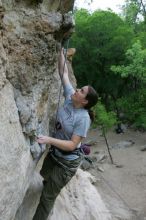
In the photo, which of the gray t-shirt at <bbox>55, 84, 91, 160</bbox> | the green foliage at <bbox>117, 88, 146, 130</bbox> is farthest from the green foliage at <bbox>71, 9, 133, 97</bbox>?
the gray t-shirt at <bbox>55, 84, 91, 160</bbox>

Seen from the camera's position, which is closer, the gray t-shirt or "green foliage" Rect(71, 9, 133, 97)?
the gray t-shirt

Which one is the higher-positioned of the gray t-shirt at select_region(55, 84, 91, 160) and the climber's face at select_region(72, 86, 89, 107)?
the climber's face at select_region(72, 86, 89, 107)

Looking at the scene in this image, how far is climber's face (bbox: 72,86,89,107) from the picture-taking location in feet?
17.1

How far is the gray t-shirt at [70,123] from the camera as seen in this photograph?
5129mm

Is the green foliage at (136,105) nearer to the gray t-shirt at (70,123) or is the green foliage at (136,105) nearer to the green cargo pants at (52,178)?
the green cargo pants at (52,178)

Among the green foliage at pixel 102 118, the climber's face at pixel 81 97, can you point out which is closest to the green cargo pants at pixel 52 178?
the climber's face at pixel 81 97

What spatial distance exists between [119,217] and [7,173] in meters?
6.42

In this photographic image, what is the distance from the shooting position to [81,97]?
5227 mm

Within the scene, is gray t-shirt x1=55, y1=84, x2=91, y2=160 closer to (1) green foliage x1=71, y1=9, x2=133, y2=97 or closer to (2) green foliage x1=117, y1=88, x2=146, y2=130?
(2) green foliage x1=117, y1=88, x2=146, y2=130

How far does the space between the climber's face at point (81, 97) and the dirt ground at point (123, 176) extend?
5233 mm

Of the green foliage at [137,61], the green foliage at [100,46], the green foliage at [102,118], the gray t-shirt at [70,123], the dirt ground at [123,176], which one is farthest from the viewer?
the green foliage at [100,46]

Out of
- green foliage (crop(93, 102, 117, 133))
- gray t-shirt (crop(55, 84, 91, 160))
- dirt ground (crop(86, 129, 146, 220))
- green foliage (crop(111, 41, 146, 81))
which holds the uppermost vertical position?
gray t-shirt (crop(55, 84, 91, 160))

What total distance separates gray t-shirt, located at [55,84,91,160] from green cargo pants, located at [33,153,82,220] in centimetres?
15

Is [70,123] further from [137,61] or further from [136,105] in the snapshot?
[136,105]
